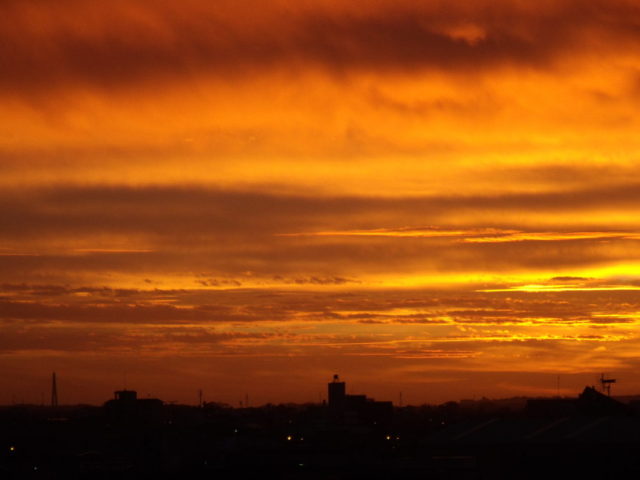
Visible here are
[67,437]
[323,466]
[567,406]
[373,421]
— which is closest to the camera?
[323,466]

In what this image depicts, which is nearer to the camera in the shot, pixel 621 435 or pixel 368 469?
pixel 621 435

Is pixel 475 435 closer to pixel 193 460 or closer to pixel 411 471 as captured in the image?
pixel 411 471

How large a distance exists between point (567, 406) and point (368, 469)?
201 ft

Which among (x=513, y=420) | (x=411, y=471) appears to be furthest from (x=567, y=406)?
→ (x=411, y=471)

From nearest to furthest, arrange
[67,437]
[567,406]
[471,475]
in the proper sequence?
[471,475], [567,406], [67,437]

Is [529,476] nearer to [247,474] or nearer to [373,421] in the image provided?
[247,474]

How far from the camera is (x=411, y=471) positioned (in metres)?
90.9

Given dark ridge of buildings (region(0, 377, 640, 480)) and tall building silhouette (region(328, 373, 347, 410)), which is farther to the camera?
tall building silhouette (region(328, 373, 347, 410))

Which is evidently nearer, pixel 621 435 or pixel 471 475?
pixel 621 435

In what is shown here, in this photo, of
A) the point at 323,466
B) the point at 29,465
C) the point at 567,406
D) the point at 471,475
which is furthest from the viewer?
the point at 567,406

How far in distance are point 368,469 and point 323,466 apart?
911 centimetres

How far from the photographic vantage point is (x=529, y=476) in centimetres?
8319

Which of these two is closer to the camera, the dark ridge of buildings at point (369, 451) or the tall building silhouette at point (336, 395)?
the dark ridge of buildings at point (369, 451)

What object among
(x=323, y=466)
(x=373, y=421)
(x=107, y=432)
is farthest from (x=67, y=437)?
(x=323, y=466)
